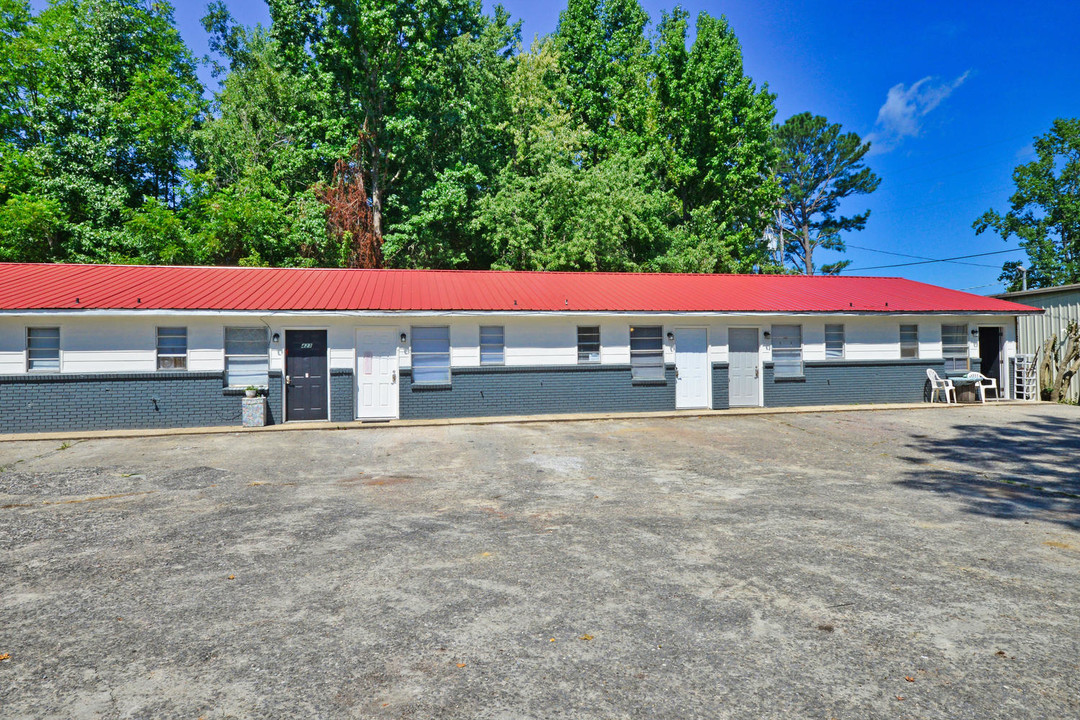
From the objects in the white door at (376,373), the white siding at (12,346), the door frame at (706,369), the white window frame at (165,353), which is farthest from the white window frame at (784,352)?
the white siding at (12,346)

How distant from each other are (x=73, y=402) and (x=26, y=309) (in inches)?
90.5

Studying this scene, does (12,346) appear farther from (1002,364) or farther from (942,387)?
(1002,364)

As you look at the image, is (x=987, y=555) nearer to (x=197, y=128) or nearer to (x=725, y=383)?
(x=725, y=383)

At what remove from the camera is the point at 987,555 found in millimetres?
5055

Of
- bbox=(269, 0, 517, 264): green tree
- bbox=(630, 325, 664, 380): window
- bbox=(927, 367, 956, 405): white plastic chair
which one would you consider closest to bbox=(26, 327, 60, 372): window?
bbox=(269, 0, 517, 264): green tree

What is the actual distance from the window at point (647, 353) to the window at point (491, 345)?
12.3 ft

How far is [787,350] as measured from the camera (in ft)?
57.8

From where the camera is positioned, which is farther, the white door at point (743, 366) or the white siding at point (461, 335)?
the white door at point (743, 366)

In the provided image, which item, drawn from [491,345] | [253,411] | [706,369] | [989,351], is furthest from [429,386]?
[989,351]

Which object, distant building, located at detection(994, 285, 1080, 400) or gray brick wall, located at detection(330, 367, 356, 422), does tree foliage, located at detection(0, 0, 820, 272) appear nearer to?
gray brick wall, located at detection(330, 367, 356, 422)

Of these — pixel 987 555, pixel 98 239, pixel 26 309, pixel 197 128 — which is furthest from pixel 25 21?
pixel 987 555

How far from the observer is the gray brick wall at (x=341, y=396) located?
14.9m

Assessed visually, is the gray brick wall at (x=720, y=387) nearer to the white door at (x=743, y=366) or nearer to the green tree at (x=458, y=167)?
the white door at (x=743, y=366)

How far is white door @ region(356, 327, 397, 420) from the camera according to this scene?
1514 centimetres
